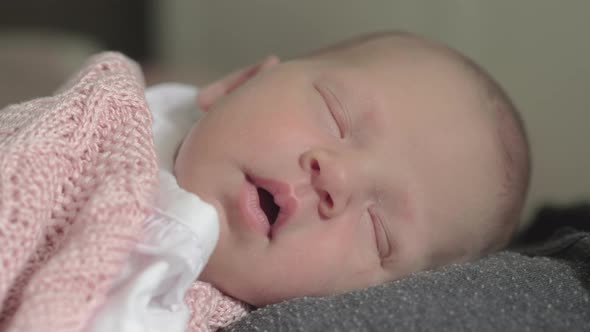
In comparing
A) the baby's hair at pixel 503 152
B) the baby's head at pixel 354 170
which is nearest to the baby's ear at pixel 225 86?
the baby's head at pixel 354 170

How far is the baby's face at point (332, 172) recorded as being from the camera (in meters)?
0.89

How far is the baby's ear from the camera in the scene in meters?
1.19

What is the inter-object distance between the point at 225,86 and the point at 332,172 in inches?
15.1

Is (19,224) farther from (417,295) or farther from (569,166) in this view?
(569,166)

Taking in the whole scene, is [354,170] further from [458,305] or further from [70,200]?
[70,200]

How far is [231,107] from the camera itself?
0.99 m

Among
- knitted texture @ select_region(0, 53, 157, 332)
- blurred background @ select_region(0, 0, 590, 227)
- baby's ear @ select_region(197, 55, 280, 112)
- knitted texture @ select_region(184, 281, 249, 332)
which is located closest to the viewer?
knitted texture @ select_region(0, 53, 157, 332)

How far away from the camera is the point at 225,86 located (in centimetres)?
120

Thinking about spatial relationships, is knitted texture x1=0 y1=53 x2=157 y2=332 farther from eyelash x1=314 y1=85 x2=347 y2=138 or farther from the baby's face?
eyelash x1=314 y1=85 x2=347 y2=138

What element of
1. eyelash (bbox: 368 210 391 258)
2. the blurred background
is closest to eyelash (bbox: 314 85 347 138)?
eyelash (bbox: 368 210 391 258)

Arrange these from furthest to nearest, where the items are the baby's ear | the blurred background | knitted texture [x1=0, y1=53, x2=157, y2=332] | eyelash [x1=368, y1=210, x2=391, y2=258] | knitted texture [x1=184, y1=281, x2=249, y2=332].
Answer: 1. the blurred background
2. the baby's ear
3. eyelash [x1=368, y1=210, x2=391, y2=258]
4. knitted texture [x1=184, y1=281, x2=249, y2=332]
5. knitted texture [x1=0, y1=53, x2=157, y2=332]

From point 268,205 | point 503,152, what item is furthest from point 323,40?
point 268,205

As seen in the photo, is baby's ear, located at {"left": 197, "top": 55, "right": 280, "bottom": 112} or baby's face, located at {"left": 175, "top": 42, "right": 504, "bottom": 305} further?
baby's ear, located at {"left": 197, "top": 55, "right": 280, "bottom": 112}

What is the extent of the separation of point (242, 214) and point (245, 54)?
2.05 meters
